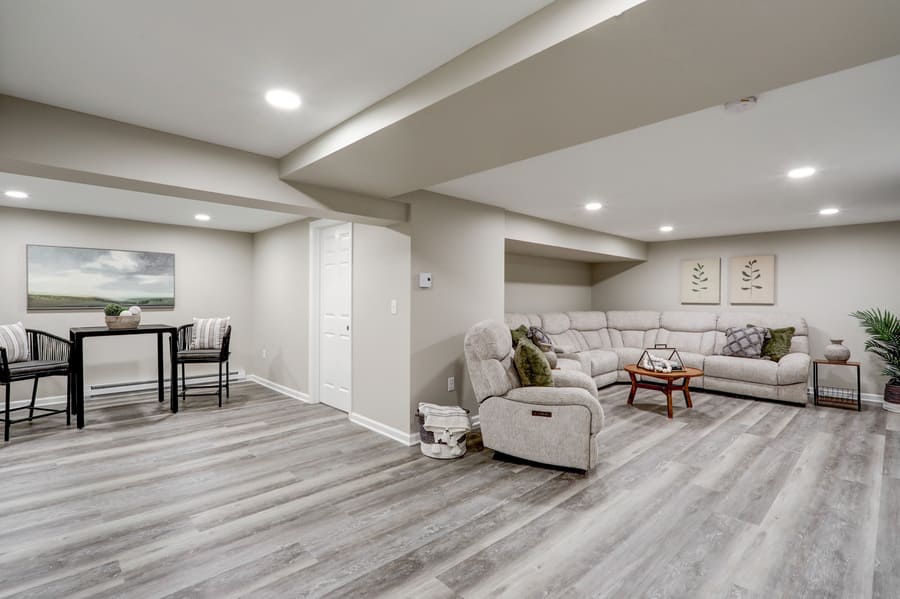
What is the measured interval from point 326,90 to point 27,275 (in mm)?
5017

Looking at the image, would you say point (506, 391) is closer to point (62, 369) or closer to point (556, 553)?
point (556, 553)

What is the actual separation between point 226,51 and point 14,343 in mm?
4263

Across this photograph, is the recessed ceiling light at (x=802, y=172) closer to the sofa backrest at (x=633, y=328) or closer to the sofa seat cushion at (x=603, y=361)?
the sofa seat cushion at (x=603, y=361)

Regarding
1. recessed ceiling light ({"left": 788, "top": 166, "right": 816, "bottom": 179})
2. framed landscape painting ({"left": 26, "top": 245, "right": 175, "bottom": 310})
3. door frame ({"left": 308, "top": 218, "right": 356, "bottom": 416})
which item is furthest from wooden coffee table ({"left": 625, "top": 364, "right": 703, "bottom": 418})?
framed landscape painting ({"left": 26, "top": 245, "right": 175, "bottom": 310})

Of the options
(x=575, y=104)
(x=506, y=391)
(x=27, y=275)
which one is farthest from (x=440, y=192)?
(x=27, y=275)

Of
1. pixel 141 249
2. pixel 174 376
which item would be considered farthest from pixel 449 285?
pixel 141 249

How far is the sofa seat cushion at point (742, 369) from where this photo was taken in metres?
5.14

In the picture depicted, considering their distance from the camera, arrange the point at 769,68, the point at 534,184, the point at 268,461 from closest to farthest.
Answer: the point at 769,68
the point at 268,461
the point at 534,184

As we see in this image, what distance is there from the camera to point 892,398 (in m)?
4.75

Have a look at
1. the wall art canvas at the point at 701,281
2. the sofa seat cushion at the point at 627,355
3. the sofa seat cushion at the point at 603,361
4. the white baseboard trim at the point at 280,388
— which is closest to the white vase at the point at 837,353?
the wall art canvas at the point at 701,281

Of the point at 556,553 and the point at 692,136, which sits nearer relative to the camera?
the point at 556,553

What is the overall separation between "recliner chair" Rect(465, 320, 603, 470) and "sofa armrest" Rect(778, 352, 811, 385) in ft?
11.1

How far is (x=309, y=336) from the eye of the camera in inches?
199

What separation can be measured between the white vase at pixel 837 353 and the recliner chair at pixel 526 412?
3857 mm
